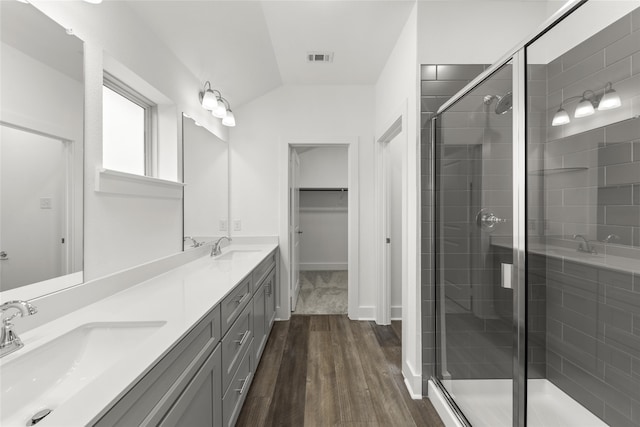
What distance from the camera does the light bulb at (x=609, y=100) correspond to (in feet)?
3.83

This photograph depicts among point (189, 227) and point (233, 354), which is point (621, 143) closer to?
point (233, 354)

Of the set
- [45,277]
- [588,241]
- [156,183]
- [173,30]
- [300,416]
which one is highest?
[173,30]

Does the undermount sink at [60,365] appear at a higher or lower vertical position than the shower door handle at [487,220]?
lower

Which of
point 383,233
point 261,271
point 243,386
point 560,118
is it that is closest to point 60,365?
point 243,386

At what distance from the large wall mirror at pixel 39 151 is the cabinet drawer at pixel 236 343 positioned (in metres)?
0.73

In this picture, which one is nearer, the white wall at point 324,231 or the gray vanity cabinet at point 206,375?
the gray vanity cabinet at point 206,375

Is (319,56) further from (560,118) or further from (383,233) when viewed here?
(560,118)

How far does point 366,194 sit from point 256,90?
162 centimetres

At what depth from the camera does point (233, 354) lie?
1666mm

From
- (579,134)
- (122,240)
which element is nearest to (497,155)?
(579,134)

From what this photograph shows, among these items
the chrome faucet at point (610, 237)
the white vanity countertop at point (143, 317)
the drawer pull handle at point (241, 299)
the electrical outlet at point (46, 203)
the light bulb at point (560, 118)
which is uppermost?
the light bulb at point (560, 118)

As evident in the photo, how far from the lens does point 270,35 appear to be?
244cm

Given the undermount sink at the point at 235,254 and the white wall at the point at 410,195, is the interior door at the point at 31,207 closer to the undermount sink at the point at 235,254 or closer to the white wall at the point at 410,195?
the undermount sink at the point at 235,254

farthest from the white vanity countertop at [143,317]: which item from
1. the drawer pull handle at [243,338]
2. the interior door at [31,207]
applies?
the drawer pull handle at [243,338]
